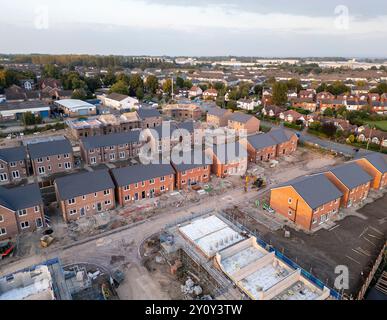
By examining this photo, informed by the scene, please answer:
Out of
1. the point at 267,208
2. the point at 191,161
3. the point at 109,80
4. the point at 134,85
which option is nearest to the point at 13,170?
the point at 191,161

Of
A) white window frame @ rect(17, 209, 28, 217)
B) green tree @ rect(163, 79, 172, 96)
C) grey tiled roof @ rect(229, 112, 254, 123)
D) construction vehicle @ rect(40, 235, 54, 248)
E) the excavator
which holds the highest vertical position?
green tree @ rect(163, 79, 172, 96)

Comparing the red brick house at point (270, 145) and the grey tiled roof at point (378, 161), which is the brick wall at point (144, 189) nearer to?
the red brick house at point (270, 145)

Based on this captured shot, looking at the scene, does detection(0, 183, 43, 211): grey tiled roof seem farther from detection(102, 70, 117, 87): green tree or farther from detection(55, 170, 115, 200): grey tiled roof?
detection(102, 70, 117, 87): green tree

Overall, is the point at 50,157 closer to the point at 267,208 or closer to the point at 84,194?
the point at 84,194

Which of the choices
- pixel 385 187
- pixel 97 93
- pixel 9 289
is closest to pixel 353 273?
pixel 385 187

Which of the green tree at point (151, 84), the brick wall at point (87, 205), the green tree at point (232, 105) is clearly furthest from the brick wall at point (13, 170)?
the green tree at point (151, 84)

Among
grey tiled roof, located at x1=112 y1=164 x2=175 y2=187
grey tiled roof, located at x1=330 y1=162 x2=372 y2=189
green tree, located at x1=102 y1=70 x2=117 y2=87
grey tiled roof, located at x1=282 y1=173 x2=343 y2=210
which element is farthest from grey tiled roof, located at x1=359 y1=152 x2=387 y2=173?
green tree, located at x1=102 y1=70 x2=117 y2=87

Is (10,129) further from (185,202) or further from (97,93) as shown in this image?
(185,202)
